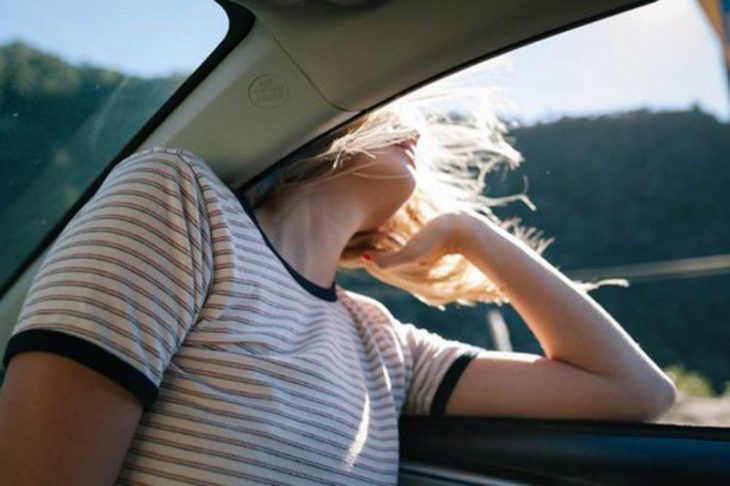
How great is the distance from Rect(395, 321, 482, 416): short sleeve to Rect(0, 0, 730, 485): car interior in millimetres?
33

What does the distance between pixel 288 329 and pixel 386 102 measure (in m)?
0.39

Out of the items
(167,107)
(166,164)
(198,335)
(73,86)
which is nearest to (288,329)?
(198,335)

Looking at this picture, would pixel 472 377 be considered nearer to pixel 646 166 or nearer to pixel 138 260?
pixel 138 260

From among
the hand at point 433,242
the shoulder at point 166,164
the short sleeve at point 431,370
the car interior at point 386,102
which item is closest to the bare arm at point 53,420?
the shoulder at point 166,164

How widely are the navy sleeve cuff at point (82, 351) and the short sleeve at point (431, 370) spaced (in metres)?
0.71

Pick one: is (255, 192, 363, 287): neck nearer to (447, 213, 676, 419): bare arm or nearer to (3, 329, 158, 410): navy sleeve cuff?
(447, 213, 676, 419): bare arm

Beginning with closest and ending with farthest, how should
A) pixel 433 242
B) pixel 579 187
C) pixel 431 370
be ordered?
1. pixel 431 370
2. pixel 433 242
3. pixel 579 187

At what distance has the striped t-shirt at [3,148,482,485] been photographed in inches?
41.3

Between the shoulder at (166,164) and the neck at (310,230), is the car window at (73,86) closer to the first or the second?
the shoulder at (166,164)

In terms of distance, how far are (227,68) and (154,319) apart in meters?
0.45

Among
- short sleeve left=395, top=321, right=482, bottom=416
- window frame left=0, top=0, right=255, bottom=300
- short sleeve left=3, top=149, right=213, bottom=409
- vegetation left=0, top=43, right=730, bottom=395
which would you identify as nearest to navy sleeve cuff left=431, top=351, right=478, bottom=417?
short sleeve left=395, top=321, right=482, bottom=416

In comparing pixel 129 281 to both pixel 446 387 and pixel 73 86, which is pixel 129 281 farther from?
pixel 446 387

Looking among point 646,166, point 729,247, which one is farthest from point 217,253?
point 646,166

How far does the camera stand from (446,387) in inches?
64.2
